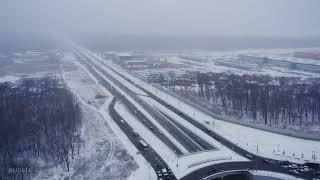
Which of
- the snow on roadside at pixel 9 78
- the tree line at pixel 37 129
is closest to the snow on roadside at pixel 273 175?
the tree line at pixel 37 129

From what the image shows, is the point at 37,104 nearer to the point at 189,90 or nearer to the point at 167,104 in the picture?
the point at 167,104

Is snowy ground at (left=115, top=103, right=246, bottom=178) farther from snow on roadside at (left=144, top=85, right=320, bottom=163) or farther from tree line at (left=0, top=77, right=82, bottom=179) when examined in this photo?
tree line at (left=0, top=77, right=82, bottom=179)

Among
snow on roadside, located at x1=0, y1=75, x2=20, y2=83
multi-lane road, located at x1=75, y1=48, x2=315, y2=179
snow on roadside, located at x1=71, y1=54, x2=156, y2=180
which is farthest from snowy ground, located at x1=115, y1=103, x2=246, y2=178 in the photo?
snow on roadside, located at x1=0, y1=75, x2=20, y2=83

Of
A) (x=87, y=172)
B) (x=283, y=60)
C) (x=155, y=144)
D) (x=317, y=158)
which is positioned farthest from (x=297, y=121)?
(x=283, y=60)

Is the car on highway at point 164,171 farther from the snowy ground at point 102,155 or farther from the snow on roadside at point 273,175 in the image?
the snow on roadside at point 273,175

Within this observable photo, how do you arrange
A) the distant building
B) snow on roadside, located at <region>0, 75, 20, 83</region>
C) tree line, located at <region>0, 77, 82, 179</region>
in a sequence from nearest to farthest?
tree line, located at <region>0, 77, 82, 179</region>
snow on roadside, located at <region>0, 75, 20, 83</region>
the distant building
